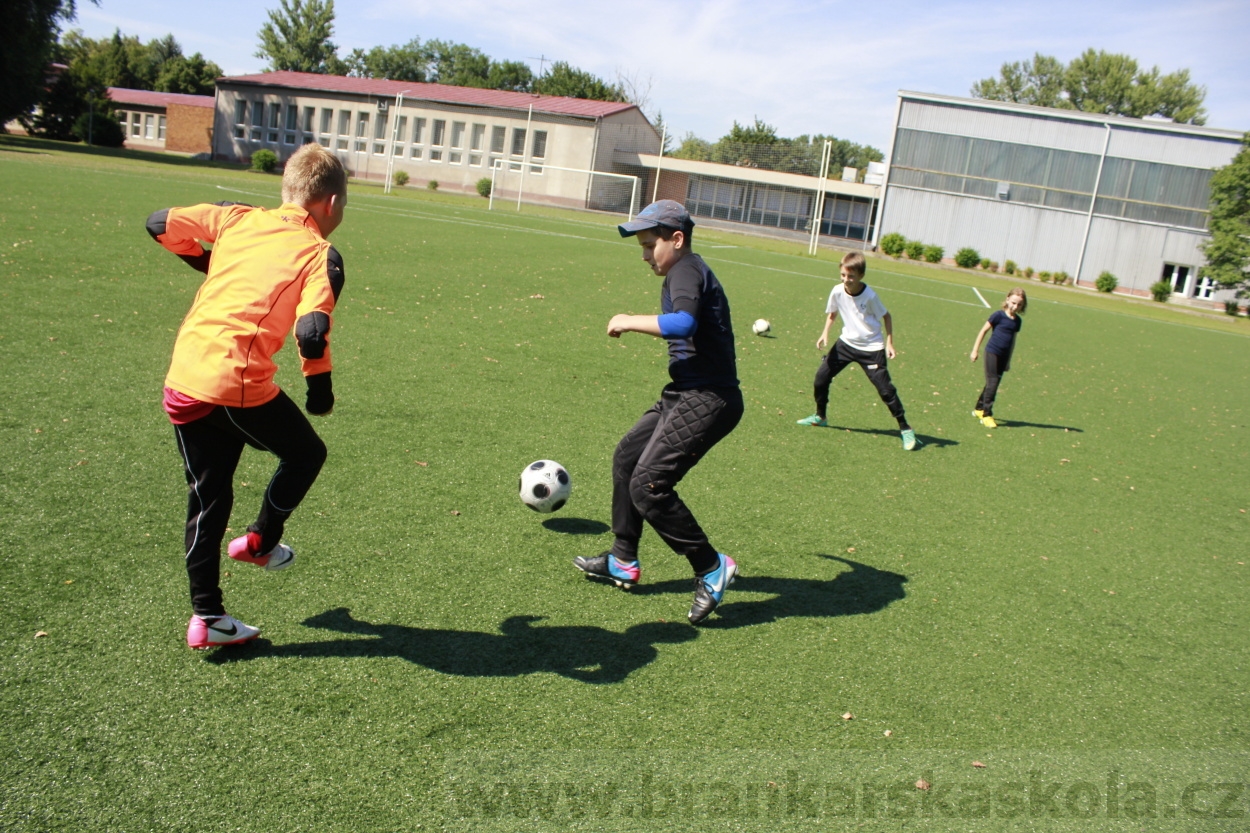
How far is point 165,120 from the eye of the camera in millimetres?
74500

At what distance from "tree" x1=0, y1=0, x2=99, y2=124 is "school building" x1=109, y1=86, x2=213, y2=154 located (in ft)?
67.6

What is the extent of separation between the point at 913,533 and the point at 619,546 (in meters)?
2.57

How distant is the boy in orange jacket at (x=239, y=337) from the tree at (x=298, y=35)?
333 ft

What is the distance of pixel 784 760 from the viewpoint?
133 inches

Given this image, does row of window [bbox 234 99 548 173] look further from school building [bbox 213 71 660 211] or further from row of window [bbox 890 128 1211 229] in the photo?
row of window [bbox 890 128 1211 229]

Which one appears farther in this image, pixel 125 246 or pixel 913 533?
pixel 125 246

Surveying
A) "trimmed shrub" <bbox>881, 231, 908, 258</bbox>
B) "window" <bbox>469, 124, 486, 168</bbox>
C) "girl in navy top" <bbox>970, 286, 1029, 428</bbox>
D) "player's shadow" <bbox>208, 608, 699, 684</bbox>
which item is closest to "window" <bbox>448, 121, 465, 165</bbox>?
"window" <bbox>469, 124, 486, 168</bbox>

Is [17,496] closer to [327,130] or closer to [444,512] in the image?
[444,512]

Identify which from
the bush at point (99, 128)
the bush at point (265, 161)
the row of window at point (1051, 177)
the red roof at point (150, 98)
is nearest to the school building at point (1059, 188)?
the row of window at point (1051, 177)

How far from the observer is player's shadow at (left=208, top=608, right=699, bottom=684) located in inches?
146

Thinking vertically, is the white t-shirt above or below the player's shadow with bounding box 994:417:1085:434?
above

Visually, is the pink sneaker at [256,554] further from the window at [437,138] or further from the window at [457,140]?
the window at [437,138]

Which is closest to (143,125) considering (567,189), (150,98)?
(150,98)

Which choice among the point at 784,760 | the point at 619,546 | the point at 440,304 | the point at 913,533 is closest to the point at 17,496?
the point at 619,546
